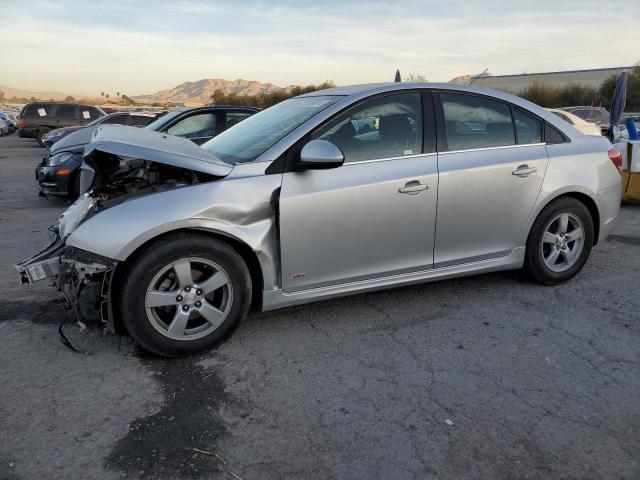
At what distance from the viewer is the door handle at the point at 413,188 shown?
3.67m

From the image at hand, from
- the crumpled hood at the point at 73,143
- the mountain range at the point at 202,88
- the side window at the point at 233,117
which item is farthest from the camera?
the mountain range at the point at 202,88

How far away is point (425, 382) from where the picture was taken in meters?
3.03

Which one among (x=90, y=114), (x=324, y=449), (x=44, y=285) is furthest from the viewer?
(x=90, y=114)

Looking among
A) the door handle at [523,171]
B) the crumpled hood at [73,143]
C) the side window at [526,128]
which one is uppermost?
the side window at [526,128]

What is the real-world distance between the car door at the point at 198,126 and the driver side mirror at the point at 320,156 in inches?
215

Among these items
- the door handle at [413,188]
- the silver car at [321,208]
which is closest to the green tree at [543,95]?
the silver car at [321,208]

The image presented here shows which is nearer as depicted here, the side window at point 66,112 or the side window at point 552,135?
the side window at point 552,135

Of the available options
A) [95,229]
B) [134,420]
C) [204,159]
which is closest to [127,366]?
[134,420]

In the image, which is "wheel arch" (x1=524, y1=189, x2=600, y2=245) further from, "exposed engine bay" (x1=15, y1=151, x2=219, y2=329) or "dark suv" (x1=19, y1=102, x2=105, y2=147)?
"dark suv" (x1=19, y1=102, x2=105, y2=147)

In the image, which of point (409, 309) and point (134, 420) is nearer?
point (134, 420)

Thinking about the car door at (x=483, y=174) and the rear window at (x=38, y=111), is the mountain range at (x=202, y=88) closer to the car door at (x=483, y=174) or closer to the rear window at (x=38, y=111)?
the rear window at (x=38, y=111)

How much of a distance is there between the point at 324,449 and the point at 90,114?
22.0m

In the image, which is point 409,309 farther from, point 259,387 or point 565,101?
point 565,101

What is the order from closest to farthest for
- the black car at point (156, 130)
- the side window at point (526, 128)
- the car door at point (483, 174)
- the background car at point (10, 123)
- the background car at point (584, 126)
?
the car door at point (483, 174), the side window at point (526, 128), the background car at point (584, 126), the black car at point (156, 130), the background car at point (10, 123)
